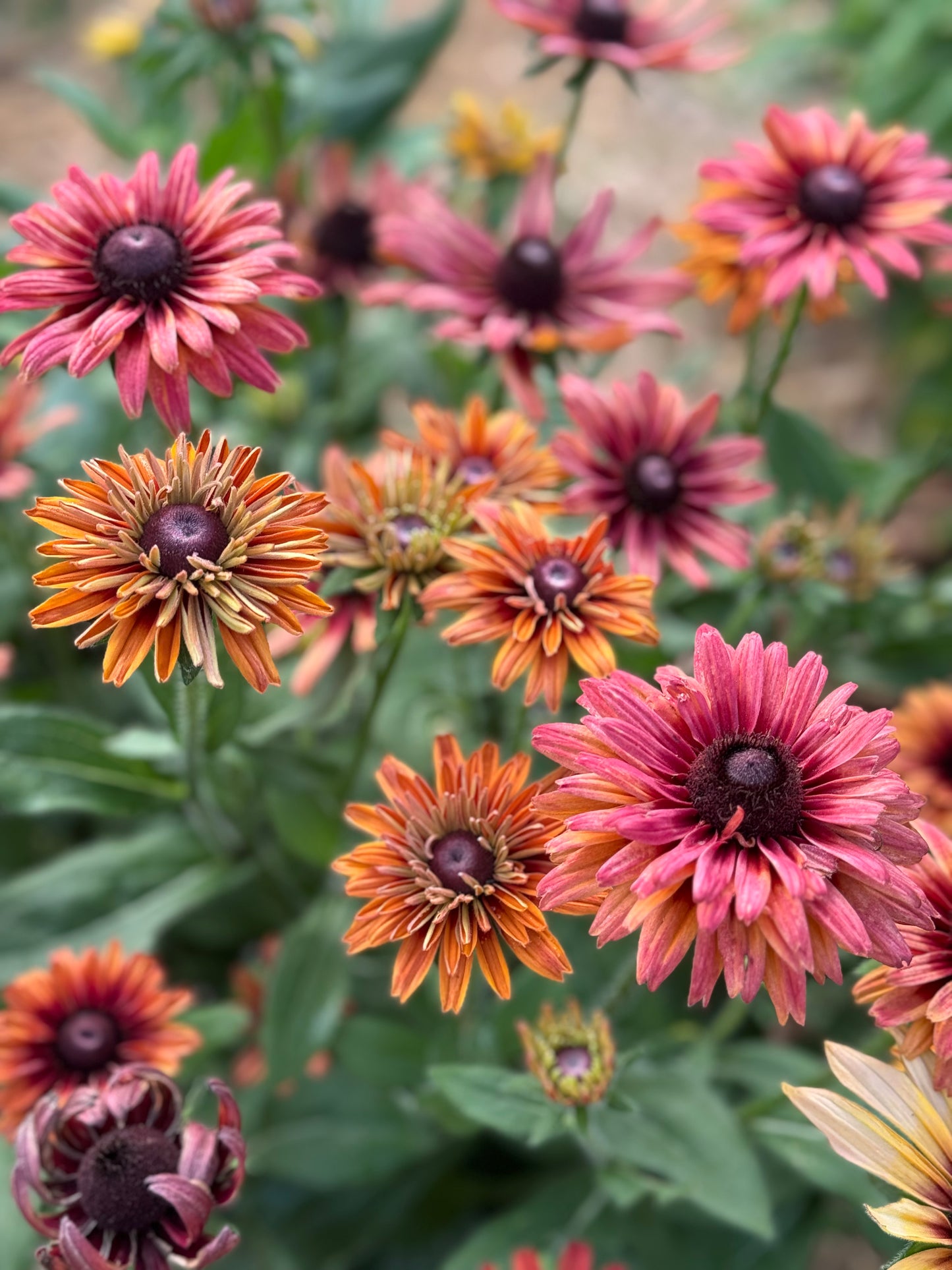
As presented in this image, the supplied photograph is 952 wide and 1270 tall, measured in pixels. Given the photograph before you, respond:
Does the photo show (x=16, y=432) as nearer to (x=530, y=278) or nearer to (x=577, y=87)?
(x=530, y=278)

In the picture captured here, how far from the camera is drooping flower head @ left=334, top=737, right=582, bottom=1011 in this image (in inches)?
28.7

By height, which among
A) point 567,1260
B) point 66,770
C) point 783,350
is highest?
point 783,350

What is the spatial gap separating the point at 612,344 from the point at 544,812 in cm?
59

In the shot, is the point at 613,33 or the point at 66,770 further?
the point at 613,33

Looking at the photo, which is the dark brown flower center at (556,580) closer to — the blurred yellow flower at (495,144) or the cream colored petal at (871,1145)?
the cream colored petal at (871,1145)

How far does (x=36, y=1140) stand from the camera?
0.80 m

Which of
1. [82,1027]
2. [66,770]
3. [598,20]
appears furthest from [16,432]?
[598,20]

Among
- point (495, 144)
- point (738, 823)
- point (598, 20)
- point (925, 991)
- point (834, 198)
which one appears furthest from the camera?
point (495, 144)

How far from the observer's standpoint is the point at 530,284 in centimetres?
122

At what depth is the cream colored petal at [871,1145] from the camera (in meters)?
0.70

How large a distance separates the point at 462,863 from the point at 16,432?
0.75m

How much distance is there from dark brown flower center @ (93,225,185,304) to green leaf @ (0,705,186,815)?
442 mm

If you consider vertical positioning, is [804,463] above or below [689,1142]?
above

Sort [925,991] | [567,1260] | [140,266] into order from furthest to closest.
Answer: [567,1260]
[140,266]
[925,991]
